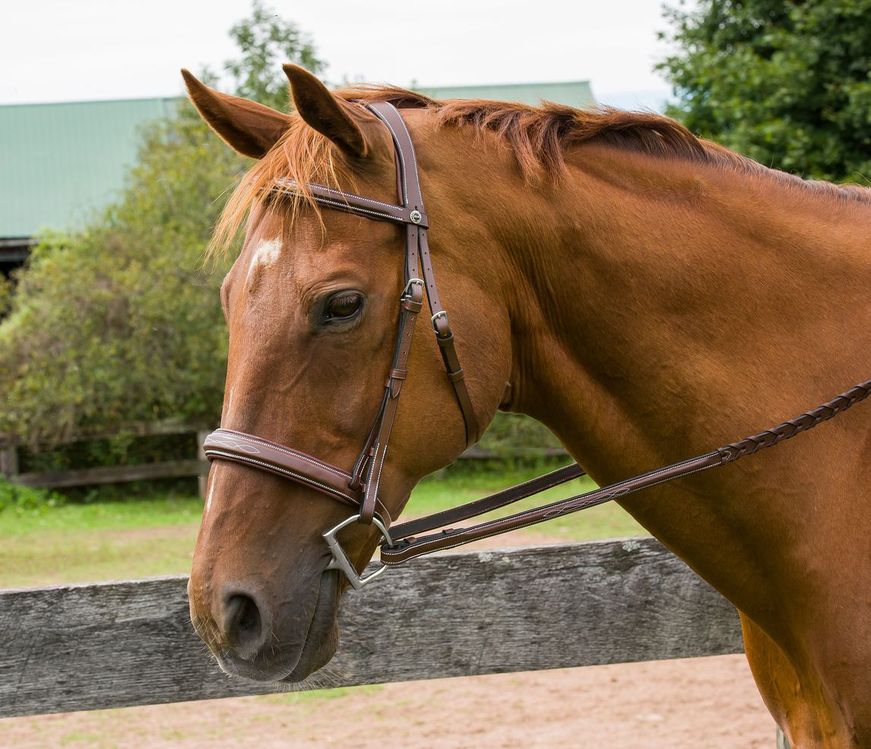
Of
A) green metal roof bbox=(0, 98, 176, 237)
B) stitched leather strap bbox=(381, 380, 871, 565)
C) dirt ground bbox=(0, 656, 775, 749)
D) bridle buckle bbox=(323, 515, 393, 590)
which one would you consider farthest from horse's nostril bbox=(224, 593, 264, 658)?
green metal roof bbox=(0, 98, 176, 237)

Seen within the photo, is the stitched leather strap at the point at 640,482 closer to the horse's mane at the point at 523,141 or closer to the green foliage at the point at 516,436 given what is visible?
the horse's mane at the point at 523,141

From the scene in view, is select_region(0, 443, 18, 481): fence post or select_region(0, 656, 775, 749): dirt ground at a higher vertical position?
select_region(0, 656, 775, 749): dirt ground

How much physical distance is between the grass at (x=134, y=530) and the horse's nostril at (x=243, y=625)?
8.27m

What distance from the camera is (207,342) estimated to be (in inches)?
715

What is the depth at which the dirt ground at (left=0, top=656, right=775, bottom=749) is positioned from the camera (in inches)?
221

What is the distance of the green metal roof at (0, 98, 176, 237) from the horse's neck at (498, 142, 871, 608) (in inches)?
1041

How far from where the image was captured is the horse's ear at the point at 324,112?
1.94m

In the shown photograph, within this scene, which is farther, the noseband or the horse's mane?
the horse's mane

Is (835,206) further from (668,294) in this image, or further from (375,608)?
(375,608)

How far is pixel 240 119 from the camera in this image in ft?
7.40

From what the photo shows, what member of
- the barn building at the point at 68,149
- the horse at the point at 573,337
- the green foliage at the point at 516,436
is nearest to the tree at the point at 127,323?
the green foliage at the point at 516,436

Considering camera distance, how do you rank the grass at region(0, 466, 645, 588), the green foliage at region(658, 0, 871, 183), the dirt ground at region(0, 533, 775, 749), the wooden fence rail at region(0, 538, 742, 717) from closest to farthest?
the wooden fence rail at region(0, 538, 742, 717), the dirt ground at region(0, 533, 775, 749), the grass at region(0, 466, 645, 588), the green foliage at region(658, 0, 871, 183)

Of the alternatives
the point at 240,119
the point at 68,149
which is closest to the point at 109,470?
the point at 68,149

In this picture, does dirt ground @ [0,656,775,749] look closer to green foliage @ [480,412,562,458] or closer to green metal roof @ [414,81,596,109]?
green foliage @ [480,412,562,458]
